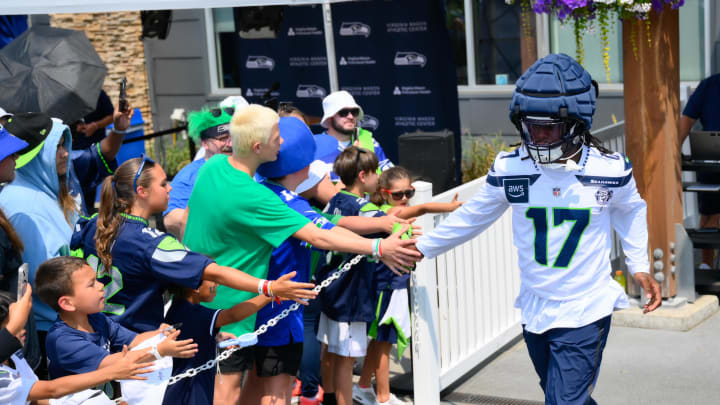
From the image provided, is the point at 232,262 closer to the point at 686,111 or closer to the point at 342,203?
the point at 342,203

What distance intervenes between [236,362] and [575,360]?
1.63 m

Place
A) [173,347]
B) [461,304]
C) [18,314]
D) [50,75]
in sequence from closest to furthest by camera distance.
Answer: [18,314], [173,347], [461,304], [50,75]

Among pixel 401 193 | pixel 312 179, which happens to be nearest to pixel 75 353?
pixel 312 179

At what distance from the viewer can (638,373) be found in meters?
6.60

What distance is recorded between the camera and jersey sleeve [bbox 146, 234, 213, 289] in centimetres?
426

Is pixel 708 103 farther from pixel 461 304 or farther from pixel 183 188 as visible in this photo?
pixel 183 188

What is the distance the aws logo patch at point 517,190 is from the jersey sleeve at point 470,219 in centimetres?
5

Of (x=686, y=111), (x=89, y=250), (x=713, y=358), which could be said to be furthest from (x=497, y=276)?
(x=89, y=250)

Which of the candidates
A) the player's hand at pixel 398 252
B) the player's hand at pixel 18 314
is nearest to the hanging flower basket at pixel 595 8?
the player's hand at pixel 398 252

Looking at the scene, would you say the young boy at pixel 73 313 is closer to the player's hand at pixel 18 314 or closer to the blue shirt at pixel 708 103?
the player's hand at pixel 18 314

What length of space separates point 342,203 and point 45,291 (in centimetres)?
200

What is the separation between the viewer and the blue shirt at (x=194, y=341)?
452 centimetres

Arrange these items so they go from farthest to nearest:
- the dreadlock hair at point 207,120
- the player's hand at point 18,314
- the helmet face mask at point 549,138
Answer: the dreadlock hair at point 207,120 < the helmet face mask at point 549,138 < the player's hand at point 18,314

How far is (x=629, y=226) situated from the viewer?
15.7 ft
